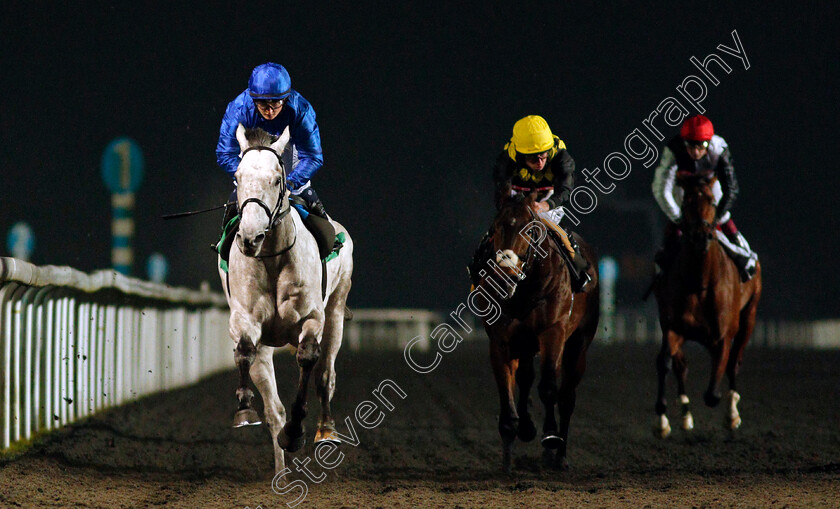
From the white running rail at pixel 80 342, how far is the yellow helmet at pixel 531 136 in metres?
3.64

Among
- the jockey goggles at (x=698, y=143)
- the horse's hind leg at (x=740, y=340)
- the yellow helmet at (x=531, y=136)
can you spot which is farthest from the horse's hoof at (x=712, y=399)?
the yellow helmet at (x=531, y=136)

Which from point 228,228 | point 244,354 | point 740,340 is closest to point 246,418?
point 244,354

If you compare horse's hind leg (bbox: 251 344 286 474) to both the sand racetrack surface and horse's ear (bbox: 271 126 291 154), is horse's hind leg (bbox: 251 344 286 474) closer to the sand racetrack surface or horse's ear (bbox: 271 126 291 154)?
the sand racetrack surface

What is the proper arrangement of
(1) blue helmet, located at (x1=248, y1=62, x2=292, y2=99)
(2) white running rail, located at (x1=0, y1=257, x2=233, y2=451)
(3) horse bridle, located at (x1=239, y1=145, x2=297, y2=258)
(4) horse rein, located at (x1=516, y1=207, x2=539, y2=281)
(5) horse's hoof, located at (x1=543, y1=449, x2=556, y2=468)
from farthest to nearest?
1. (2) white running rail, located at (x1=0, y1=257, x2=233, y2=451)
2. (5) horse's hoof, located at (x1=543, y1=449, x2=556, y2=468)
3. (4) horse rein, located at (x1=516, y1=207, x2=539, y2=281)
4. (1) blue helmet, located at (x1=248, y1=62, x2=292, y2=99)
5. (3) horse bridle, located at (x1=239, y1=145, x2=297, y2=258)

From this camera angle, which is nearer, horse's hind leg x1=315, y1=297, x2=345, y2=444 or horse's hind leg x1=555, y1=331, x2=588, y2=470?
horse's hind leg x1=315, y1=297, x2=345, y2=444

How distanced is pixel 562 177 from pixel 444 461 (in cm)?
229

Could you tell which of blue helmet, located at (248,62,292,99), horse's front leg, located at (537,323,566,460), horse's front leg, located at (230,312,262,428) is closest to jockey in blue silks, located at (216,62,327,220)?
blue helmet, located at (248,62,292,99)

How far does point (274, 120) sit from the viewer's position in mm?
6676

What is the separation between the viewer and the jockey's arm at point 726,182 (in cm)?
869

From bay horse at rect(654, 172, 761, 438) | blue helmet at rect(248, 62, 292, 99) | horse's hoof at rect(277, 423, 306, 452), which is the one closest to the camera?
horse's hoof at rect(277, 423, 306, 452)

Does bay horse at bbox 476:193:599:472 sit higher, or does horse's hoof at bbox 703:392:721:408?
bay horse at bbox 476:193:599:472

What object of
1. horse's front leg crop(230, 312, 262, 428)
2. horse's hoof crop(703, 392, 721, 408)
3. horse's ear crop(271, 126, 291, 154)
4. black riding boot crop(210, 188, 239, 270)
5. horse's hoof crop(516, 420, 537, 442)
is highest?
horse's ear crop(271, 126, 291, 154)

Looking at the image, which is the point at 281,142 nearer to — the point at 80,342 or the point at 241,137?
the point at 241,137

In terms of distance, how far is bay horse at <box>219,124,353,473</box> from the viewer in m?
5.75
